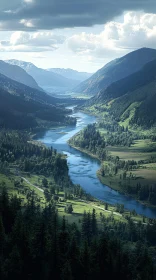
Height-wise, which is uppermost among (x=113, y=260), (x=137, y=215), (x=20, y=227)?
(x=20, y=227)

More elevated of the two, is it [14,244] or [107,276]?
[14,244]

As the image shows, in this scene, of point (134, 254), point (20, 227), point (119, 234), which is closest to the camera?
point (20, 227)

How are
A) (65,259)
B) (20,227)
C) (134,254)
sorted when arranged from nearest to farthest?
(65,259)
(20,227)
(134,254)

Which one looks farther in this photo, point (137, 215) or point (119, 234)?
point (137, 215)

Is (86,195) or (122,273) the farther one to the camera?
(86,195)

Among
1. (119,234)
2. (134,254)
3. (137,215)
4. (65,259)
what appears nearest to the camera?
(65,259)

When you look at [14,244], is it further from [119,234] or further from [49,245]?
[119,234]

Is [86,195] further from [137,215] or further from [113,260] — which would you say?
[113,260]

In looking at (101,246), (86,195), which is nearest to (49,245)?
(101,246)

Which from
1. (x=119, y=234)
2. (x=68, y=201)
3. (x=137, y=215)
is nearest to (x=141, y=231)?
(x=119, y=234)
